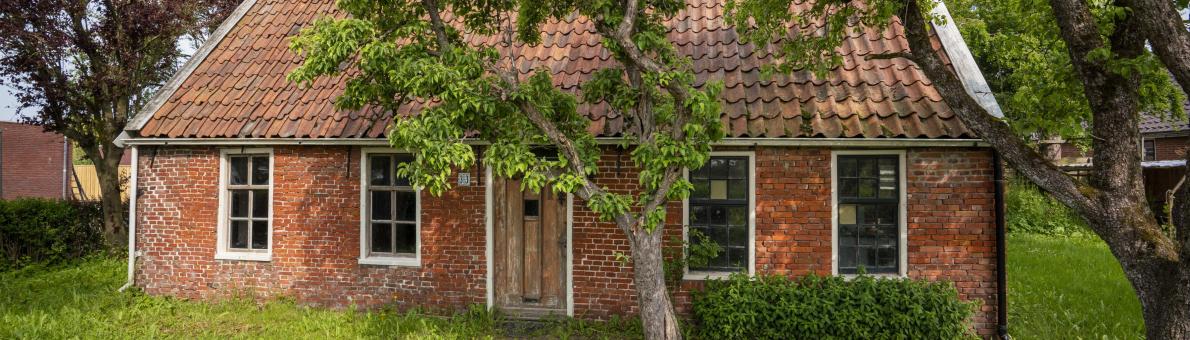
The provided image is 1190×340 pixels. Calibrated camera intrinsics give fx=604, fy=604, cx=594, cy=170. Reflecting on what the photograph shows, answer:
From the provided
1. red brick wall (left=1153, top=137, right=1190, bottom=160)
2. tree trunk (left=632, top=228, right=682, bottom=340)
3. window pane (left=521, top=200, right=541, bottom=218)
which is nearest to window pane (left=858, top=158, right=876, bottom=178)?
tree trunk (left=632, top=228, right=682, bottom=340)

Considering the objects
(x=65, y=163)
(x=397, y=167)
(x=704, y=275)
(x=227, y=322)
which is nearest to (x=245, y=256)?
(x=227, y=322)

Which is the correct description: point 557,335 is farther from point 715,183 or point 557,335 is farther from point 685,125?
point 685,125

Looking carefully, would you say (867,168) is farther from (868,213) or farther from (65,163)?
(65,163)

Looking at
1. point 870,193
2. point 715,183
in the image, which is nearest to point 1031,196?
point 870,193

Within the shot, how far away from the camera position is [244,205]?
8273 millimetres

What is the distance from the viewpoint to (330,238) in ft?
25.7

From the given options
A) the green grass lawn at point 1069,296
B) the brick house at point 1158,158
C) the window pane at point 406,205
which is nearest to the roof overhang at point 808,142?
the window pane at point 406,205

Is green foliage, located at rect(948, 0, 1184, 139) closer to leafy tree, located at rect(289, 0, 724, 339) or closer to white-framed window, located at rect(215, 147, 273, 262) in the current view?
leafy tree, located at rect(289, 0, 724, 339)

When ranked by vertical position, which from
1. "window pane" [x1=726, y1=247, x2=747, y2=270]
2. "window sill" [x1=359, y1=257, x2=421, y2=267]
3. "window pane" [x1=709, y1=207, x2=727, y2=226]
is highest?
"window pane" [x1=709, y1=207, x2=727, y2=226]

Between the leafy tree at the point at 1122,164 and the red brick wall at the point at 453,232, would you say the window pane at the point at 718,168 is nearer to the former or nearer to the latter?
the red brick wall at the point at 453,232

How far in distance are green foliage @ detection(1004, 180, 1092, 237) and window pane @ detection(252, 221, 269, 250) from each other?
1653 cm

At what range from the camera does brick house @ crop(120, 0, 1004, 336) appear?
6676mm

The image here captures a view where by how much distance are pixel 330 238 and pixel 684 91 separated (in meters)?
5.18

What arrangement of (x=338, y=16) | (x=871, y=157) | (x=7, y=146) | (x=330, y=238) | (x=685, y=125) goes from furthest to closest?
(x=7, y=146), (x=338, y=16), (x=330, y=238), (x=871, y=157), (x=685, y=125)
